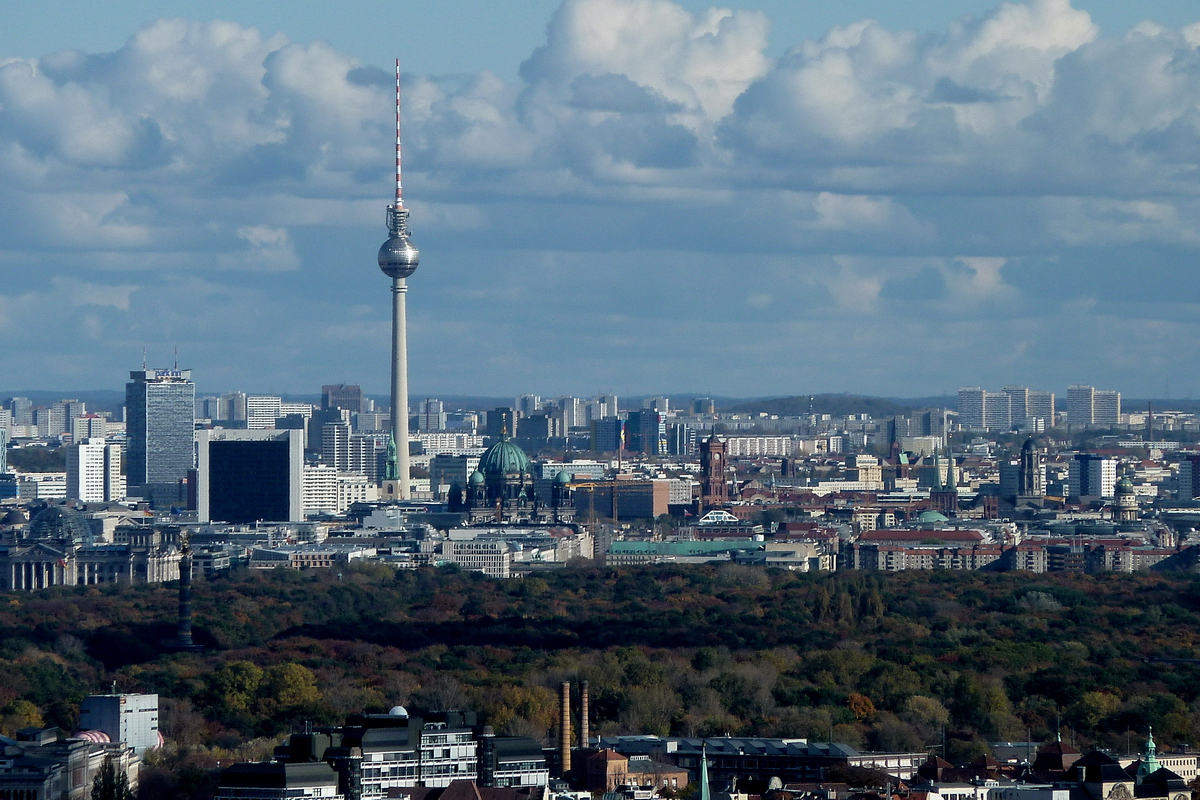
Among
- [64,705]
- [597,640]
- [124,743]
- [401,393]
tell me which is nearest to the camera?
[124,743]

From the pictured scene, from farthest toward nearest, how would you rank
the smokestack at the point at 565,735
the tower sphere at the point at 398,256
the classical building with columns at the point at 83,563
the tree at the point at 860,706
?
the tower sphere at the point at 398,256, the classical building with columns at the point at 83,563, the tree at the point at 860,706, the smokestack at the point at 565,735

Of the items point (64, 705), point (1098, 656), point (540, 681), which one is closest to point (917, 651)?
point (1098, 656)

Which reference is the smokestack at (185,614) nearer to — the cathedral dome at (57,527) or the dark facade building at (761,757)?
the dark facade building at (761,757)

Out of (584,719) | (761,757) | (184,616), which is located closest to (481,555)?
(184,616)

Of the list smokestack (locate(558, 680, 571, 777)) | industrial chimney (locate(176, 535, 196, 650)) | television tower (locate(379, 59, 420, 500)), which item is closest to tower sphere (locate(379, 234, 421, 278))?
television tower (locate(379, 59, 420, 500))

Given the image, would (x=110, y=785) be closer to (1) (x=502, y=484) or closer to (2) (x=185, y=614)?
(2) (x=185, y=614)

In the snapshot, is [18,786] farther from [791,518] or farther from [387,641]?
[791,518]

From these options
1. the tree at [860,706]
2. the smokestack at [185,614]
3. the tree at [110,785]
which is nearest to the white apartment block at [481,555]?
the smokestack at [185,614]
